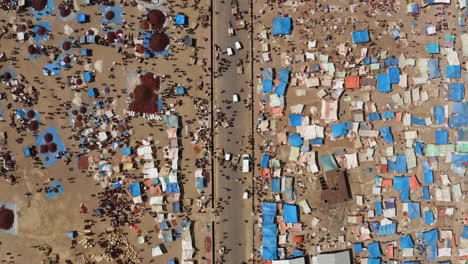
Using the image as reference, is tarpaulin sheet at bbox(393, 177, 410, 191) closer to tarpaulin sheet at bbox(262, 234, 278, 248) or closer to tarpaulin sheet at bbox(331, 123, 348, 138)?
tarpaulin sheet at bbox(331, 123, 348, 138)

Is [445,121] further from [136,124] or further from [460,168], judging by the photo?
[136,124]

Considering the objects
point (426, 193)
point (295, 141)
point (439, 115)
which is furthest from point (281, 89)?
point (426, 193)

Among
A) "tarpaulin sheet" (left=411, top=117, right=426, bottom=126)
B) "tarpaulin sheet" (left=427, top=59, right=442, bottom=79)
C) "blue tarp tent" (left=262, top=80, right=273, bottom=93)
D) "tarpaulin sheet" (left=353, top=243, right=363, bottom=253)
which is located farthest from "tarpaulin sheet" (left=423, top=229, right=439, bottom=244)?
"blue tarp tent" (left=262, top=80, right=273, bottom=93)

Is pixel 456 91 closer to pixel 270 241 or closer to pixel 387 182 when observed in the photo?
pixel 387 182

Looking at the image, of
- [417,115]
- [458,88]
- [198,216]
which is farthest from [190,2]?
[458,88]

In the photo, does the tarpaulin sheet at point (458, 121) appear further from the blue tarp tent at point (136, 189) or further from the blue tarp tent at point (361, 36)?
the blue tarp tent at point (136, 189)
